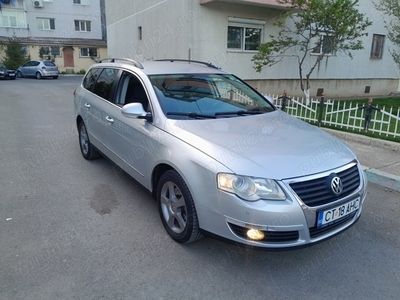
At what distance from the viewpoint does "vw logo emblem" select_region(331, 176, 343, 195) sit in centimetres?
263

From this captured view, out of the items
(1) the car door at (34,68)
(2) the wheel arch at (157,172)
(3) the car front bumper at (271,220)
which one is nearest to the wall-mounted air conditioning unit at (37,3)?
(1) the car door at (34,68)

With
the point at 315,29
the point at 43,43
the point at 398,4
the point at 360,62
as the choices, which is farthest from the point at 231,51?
the point at 43,43

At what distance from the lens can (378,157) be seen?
571cm

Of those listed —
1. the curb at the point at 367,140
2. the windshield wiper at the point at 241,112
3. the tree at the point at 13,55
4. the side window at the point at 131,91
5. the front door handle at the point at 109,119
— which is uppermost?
the tree at the point at 13,55

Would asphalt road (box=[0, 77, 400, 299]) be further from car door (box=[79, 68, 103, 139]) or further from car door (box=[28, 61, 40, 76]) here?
car door (box=[28, 61, 40, 76])

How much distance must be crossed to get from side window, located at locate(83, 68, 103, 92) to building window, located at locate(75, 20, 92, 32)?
35.9 metres

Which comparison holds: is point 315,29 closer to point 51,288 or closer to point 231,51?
point 231,51

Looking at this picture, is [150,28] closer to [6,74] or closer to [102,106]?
[102,106]

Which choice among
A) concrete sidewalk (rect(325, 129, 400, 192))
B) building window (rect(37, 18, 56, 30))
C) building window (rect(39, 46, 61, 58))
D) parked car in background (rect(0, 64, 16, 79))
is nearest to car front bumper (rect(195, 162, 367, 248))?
concrete sidewalk (rect(325, 129, 400, 192))

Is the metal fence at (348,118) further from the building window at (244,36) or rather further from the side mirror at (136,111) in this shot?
the building window at (244,36)

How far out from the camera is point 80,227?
3.41 meters

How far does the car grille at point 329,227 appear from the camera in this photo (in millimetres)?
2571

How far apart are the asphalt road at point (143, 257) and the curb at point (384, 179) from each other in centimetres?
19

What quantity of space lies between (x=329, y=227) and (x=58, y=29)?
39.7 m
